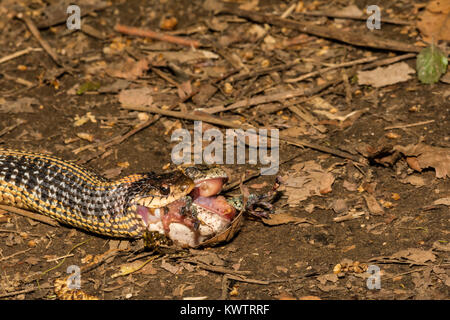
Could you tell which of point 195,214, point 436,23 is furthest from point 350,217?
point 436,23

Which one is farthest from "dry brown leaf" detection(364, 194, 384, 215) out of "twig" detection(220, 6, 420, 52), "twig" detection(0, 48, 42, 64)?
"twig" detection(0, 48, 42, 64)

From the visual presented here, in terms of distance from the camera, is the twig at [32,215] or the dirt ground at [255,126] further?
the twig at [32,215]

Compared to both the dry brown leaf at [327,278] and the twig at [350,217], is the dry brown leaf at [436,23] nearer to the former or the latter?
the twig at [350,217]

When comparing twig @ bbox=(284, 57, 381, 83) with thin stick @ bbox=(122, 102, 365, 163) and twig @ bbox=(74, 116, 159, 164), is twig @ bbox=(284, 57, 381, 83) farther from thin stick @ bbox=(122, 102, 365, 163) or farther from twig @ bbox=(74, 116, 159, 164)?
twig @ bbox=(74, 116, 159, 164)

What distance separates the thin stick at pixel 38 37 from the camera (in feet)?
30.0

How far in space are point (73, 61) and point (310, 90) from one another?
388cm

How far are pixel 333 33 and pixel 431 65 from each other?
5.55ft

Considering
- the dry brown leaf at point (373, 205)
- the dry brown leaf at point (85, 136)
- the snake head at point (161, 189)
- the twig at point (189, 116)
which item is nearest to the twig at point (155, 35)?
the twig at point (189, 116)

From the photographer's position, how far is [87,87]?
859 centimetres

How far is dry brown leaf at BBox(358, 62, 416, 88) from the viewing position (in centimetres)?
798

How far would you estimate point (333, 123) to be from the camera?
7531 mm

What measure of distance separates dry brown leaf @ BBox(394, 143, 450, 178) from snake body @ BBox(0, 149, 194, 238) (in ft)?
8.55

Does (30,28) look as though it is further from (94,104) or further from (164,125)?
(164,125)
